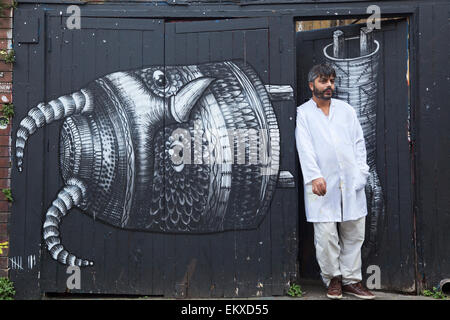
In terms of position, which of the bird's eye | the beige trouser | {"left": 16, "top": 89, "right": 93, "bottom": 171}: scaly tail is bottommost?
the beige trouser

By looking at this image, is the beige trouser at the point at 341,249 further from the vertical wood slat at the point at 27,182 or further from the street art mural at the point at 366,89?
the vertical wood slat at the point at 27,182

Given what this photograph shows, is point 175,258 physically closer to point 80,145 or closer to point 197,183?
point 197,183

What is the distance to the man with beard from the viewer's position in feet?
12.8

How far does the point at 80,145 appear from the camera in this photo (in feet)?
13.7

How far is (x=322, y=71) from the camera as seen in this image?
13.3ft

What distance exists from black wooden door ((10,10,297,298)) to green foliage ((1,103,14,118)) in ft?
0.27

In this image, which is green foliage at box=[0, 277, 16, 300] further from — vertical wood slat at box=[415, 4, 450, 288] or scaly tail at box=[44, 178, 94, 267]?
vertical wood slat at box=[415, 4, 450, 288]

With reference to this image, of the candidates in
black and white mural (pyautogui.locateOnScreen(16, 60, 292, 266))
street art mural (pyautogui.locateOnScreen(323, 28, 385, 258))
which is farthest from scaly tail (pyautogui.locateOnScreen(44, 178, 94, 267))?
street art mural (pyautogui.locateOnScreen(323, 28, 385, 258))

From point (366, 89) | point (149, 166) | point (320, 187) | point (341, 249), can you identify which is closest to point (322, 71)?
point (366, 89)

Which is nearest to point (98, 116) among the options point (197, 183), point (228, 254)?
point (197, 183)

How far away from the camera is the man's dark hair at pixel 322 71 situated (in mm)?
4031

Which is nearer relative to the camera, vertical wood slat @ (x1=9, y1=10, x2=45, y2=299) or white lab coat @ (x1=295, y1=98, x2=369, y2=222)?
white lab coat @ (x1=295, y1=98, x2=369, y2=222)

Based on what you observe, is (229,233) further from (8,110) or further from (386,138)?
(8,110)

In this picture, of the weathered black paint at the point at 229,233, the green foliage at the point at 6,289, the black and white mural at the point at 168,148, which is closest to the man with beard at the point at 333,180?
the weathered black paint at the point at 229,233
